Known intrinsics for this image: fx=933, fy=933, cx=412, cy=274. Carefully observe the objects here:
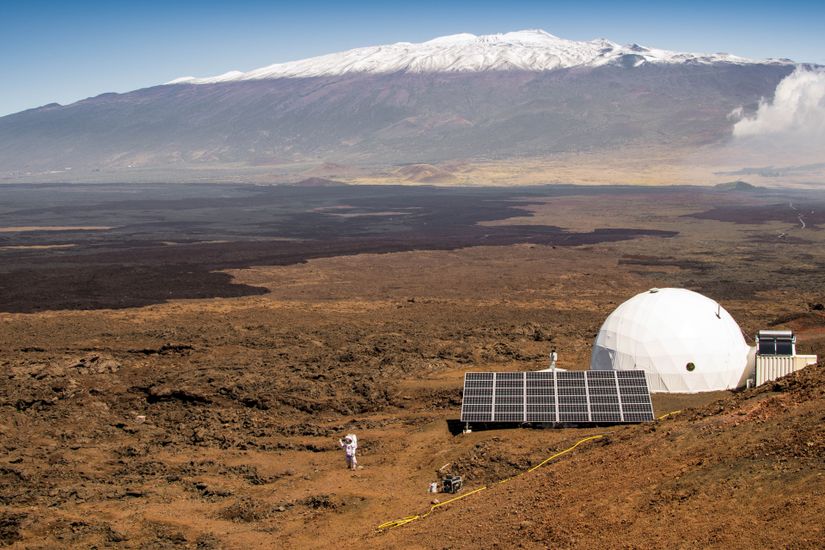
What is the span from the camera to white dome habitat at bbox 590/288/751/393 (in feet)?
85.3

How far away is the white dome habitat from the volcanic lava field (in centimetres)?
99

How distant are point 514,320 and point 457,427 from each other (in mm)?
20363

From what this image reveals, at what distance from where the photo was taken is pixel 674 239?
8631 cm

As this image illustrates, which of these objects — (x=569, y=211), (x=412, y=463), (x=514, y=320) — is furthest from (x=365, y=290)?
(x=569, y=211)

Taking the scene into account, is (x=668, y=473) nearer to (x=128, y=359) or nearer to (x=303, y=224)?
(x=128, y=359)

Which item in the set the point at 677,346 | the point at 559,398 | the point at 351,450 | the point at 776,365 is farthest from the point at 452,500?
the point at 776,365

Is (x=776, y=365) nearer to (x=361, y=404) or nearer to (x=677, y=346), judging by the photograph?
(x=677, y=346)

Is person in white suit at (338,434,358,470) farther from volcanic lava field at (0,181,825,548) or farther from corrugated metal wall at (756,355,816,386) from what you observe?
corrugated metal wall at (756,355,816,386)

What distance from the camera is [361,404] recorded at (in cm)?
2945

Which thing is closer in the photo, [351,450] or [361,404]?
[351,450]

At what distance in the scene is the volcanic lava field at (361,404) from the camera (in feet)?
51.6

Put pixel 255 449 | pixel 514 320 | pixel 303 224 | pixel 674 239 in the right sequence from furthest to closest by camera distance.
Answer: pixel 303 224
pixel 674 239
pixel 514 320
pixel 255 449

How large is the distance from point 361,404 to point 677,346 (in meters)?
9.84

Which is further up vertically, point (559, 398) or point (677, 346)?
point (677, 346)
